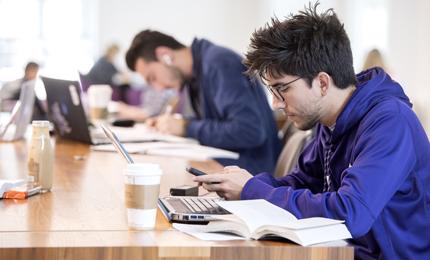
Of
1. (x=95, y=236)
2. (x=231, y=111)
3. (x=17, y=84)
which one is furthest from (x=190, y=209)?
(x=17, y=84)

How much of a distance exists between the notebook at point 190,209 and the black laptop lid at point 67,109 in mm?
1599

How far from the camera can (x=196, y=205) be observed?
5.79 feet

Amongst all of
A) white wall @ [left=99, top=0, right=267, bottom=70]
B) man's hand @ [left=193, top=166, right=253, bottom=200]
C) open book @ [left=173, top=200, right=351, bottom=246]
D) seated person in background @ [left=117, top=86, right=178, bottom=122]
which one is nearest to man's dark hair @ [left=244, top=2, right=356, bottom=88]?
man's hand @ [left=193, top=166, right=253, bottom=200]

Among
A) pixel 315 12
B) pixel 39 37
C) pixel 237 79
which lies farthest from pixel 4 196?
pixel 39 37

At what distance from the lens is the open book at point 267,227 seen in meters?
1.45

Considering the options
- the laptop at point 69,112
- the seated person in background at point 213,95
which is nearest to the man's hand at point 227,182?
the seated person in background at point 213,95

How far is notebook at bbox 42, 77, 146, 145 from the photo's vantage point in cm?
340

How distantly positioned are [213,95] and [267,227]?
7.28 feet

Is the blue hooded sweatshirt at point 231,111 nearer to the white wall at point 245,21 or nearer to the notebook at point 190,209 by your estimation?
the notebook at point 190,209

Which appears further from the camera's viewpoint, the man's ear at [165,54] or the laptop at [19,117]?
the man's ear at [165,54]

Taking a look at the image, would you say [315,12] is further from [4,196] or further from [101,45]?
[101,45]

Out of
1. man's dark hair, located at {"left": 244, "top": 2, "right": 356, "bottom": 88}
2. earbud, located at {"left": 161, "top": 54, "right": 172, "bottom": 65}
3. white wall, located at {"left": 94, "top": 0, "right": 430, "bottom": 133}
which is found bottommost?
white wall, located at {"left": 94, "top": 0, "right": 430, "bottom": 133}

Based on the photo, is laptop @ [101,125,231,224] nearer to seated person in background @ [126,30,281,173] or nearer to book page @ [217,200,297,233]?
book page @ [217,200,297,233]

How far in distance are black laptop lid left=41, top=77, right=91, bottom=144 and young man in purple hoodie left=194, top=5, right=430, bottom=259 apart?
5.33ft
